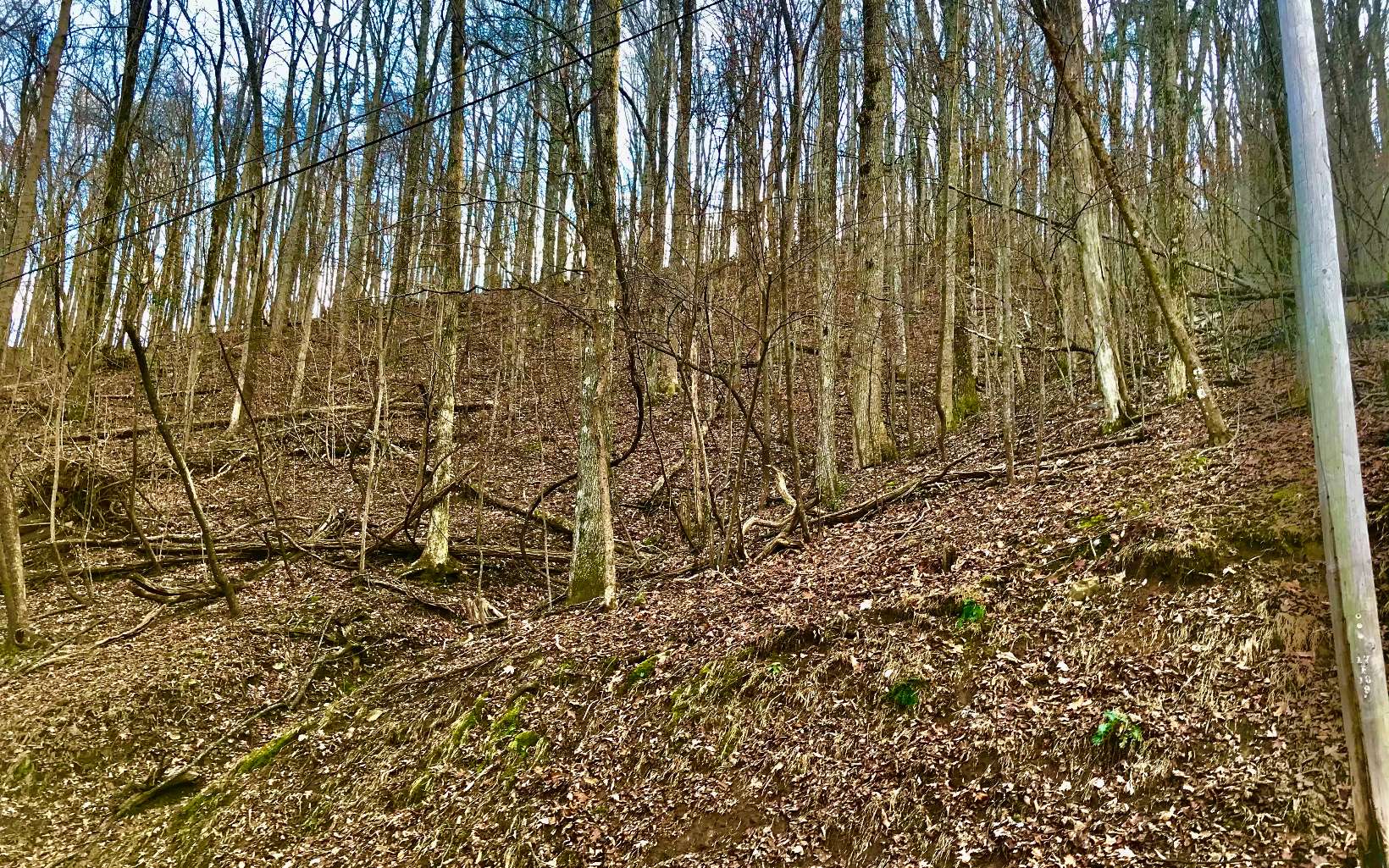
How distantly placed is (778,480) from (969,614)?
4.37m

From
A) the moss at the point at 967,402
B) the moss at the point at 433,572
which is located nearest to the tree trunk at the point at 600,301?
the moss at the point at 433,572

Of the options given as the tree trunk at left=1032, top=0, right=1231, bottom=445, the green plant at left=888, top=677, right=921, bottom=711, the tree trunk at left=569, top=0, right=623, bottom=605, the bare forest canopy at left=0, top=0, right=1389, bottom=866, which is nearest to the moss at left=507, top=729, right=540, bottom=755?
the bare forest canopy at left=0, top=0, right=1389, bottom=866

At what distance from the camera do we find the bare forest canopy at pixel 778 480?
8.45 ft

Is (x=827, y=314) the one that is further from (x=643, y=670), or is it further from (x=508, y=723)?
(x=508, y=723)

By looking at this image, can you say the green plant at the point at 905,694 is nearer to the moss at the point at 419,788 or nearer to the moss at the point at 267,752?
the moss at the point at 419,788

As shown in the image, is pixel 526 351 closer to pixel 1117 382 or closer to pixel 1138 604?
pixel 1117 382

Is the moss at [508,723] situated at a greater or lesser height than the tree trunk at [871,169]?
lesser

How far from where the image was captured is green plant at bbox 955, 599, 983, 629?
4750 millimetres

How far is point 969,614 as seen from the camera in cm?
481

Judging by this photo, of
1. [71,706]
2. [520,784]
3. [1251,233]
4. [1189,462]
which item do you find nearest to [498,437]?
[71,706]

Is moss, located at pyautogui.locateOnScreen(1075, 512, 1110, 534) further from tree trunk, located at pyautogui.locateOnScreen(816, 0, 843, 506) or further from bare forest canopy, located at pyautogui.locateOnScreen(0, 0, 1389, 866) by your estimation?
tree trunk, located at pyautogui.locateOnScreen(816, 0, 843, 506)

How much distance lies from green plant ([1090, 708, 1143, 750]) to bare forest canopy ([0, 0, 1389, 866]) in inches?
0.6

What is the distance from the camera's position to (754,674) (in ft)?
17.3

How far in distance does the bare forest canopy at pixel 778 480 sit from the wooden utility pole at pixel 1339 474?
0.7 inches
